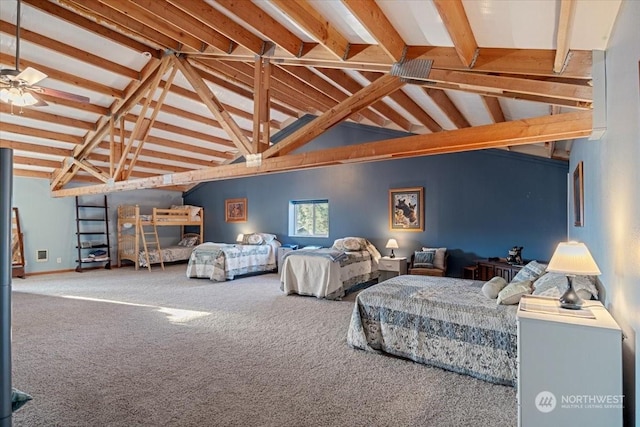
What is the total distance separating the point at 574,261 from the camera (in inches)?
80.6

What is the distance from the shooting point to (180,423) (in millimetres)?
2217

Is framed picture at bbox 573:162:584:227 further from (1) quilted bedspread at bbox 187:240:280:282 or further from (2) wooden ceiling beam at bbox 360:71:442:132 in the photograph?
(1) quilted bedspread at bbox 187:240:280:282

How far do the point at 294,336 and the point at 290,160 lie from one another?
2108 millimetres

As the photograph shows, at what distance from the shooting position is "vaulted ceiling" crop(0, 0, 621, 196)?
237cm

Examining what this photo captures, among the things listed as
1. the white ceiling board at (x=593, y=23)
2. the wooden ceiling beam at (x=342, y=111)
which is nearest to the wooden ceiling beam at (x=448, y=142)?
the wooden ceiling beam at (x=342, y=111)

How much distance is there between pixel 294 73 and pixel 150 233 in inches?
280

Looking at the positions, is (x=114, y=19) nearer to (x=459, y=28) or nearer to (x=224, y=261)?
(x=459, y=28)

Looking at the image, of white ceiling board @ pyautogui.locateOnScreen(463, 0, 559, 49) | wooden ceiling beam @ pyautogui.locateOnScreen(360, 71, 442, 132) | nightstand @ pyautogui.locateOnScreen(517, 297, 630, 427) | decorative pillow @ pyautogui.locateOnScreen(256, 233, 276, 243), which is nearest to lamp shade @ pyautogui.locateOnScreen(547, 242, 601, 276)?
nightstand @ pyautogui.locateOnScreen(517, 297, 630, 427)

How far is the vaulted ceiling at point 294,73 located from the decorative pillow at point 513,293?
1.19 metres

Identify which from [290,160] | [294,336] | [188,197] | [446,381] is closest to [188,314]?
[294,336]

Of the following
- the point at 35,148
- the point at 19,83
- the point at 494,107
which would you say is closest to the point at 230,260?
the point at 35,148

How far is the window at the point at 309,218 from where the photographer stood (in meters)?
8.19

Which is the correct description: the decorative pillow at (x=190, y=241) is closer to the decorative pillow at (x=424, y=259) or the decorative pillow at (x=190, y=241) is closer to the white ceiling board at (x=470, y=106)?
the decorative pillow at (x=424, y=259)

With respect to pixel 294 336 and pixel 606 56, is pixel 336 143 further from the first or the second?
pixel 606 56
